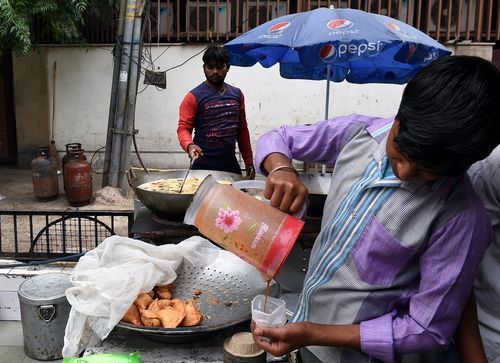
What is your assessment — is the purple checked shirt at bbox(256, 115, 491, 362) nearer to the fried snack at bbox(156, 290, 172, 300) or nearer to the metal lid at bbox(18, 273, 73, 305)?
the fried snack at bbox(156, 290, 172, 300)

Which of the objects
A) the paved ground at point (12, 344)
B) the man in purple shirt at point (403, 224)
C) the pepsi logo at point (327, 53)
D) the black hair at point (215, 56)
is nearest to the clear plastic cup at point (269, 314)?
the man in purple shirt at point (403, 224)

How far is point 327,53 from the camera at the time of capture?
Answer: 3799 mm

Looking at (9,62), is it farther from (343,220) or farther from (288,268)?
(343,220)

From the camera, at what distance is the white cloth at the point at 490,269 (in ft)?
3.94

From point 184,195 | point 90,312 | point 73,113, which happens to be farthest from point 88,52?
point 90,312

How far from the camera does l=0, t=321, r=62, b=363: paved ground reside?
2.96 meters

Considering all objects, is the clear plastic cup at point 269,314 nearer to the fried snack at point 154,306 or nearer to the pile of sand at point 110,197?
the fried snack at point 154,306

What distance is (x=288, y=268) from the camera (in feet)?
7.10

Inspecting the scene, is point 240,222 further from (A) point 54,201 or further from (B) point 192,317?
(A) point 54,201

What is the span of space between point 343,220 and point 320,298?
23 cm

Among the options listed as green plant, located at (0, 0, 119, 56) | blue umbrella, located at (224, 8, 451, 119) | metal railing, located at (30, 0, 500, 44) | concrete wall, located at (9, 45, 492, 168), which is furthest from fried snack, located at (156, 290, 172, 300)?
concrete wall, located at (9, 45, 492, 168)

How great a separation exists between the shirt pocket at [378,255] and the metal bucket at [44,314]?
222 centimetres

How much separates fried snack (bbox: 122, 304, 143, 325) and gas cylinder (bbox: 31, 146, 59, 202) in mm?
5173

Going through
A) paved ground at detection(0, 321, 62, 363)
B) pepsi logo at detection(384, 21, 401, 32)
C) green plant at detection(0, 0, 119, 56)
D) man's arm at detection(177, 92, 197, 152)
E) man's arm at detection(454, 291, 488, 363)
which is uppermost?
green plant at detection(0, 0, 119, 56)
